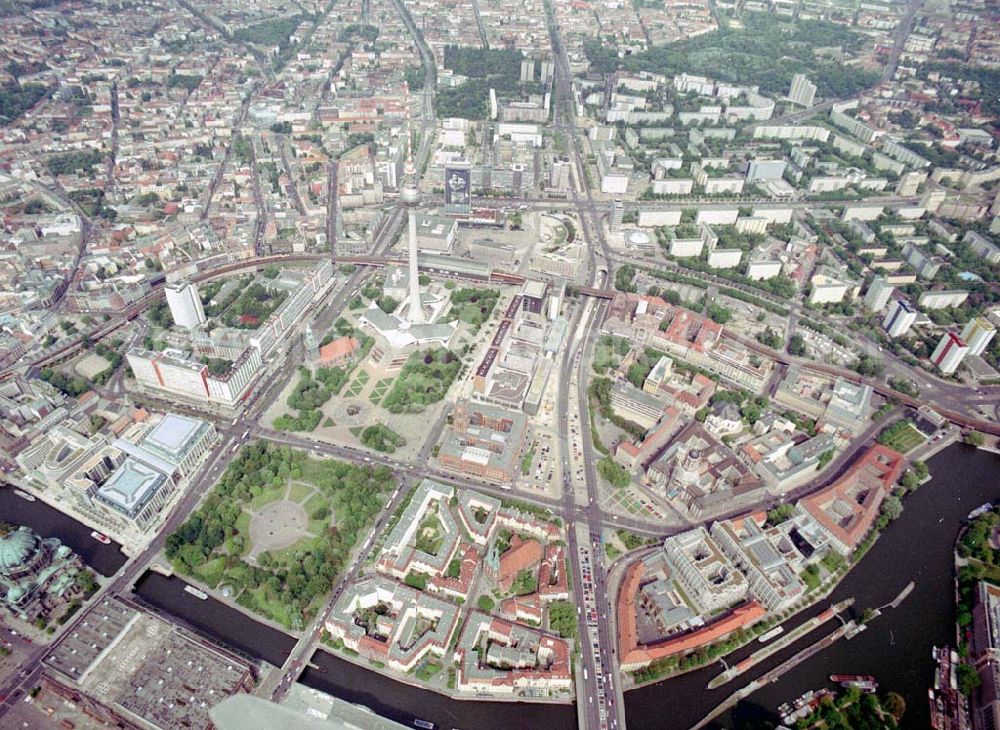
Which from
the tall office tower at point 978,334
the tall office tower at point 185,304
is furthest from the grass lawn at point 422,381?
the tall office tower at point 978,334

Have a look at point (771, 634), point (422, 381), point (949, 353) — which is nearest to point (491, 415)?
point (422, 381)

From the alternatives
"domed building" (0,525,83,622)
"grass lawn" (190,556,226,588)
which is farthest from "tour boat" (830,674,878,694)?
"domed building" (0,525,83,622)

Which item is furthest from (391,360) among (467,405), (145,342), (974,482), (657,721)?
(974,482)

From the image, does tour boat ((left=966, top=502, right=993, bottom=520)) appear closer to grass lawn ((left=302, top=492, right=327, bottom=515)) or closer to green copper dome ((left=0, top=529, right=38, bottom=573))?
grass lawn ((left=302, top=492, right=327, bottom=515))

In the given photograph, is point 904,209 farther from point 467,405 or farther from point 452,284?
point 467,405

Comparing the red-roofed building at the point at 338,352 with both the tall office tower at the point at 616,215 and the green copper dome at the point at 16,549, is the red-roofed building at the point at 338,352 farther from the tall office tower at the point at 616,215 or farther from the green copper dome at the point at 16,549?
the tall office tower at the point at 616,215

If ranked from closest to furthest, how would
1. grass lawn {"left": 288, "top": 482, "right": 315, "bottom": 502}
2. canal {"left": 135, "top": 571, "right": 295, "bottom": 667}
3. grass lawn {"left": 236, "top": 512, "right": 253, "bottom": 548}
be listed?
canal {"left": 135, "top": 571, "right": 295, "bottom": 667}
grass lawn {"left": 236, "top": 512, "right": 253, "bottom": 548}
grass lawn {"left": 288, "top": 482, "right": 315, "bottom": 502}

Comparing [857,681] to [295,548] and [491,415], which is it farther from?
[295,548]
